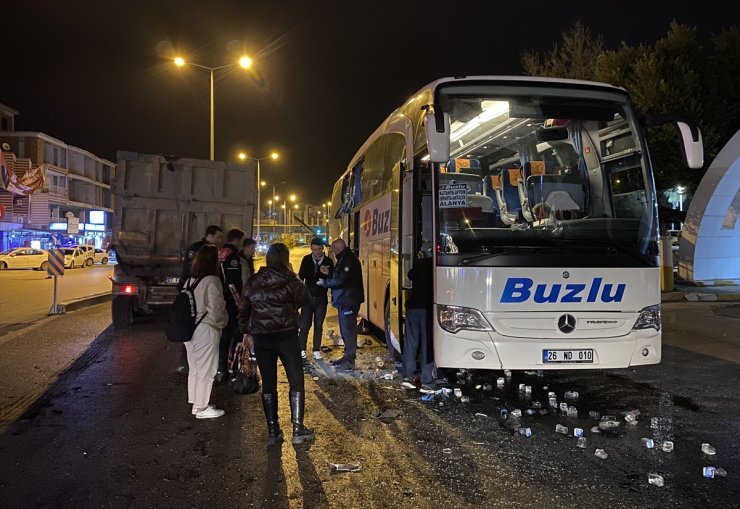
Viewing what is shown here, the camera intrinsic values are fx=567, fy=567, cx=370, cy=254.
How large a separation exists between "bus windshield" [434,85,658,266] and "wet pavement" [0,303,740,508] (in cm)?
165

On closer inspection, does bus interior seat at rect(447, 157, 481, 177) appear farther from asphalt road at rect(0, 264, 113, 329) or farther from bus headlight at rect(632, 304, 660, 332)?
asphalt road at rect(0, 264, 113, 329)

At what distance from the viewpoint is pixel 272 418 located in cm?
492

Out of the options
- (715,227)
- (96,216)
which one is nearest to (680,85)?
(715,227)

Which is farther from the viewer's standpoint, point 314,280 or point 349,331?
point 314,280

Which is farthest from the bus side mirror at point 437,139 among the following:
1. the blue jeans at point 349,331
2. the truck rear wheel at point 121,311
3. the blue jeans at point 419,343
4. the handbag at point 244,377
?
the truck rear wheel at point 121,311

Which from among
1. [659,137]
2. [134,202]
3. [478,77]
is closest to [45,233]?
[134,202]

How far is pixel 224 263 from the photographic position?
6871mm

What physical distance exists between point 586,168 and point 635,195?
61 centimetres

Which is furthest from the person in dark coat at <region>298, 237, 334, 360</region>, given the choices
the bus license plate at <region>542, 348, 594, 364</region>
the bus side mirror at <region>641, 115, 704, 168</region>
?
the bus side mirror at <region>641, 115, 704, 168</region>

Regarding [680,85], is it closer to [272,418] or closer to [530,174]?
[530,174]

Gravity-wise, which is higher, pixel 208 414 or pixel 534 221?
pixel 534 221

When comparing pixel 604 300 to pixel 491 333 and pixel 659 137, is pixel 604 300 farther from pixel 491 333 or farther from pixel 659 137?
pixel 659 137

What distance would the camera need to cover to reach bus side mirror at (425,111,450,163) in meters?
5.25

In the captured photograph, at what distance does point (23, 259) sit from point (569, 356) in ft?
118
